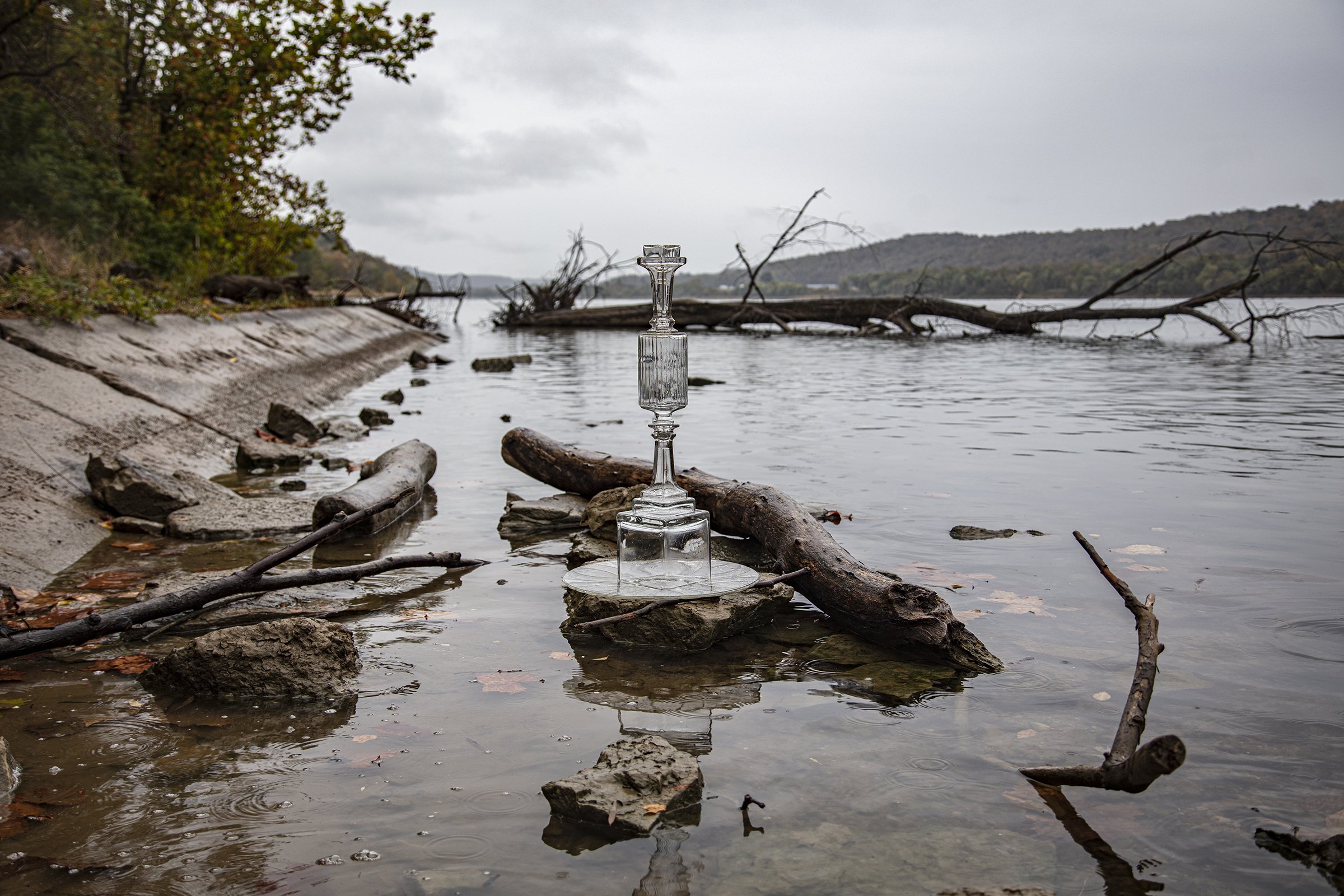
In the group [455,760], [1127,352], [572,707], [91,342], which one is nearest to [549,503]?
[572,707]

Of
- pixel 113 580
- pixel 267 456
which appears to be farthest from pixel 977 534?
pixel 267 456

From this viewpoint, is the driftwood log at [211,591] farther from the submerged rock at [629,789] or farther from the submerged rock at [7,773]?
the submerged rock at [629,789]

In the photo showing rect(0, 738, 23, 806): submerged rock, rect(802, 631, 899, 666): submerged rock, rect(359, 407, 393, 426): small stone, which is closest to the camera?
rect(0, 738, 23, 806): submerged rock

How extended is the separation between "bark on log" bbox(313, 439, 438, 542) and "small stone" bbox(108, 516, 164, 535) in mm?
853

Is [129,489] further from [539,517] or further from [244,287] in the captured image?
[244,287]

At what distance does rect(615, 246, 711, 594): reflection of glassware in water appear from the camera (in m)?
3.84

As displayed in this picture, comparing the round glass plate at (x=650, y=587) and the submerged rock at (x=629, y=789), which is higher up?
the round glass plate at (x=650, y=587)

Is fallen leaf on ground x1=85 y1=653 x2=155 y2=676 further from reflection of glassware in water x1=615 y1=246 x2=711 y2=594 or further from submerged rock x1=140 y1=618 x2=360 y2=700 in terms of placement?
reflection of glassware in water x1=615 y1=246 x2=711 y2=594

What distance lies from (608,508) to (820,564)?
152cm

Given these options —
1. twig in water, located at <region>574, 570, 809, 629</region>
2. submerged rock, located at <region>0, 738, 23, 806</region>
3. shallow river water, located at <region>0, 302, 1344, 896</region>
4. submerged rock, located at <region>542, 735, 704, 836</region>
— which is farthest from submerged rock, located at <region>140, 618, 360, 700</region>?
submerged rock, located at <region>542, 735, 704, 836</region>

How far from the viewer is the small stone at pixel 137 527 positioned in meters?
5.58

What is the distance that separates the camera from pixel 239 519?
5723 mm

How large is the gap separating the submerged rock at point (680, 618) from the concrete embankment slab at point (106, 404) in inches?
105

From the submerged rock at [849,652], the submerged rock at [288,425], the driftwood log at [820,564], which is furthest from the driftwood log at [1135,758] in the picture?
the submerged rock at [288,425]
